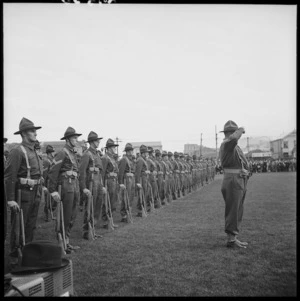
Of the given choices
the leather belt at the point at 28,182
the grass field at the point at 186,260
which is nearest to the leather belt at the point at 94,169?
the grass field at the point at 186,260

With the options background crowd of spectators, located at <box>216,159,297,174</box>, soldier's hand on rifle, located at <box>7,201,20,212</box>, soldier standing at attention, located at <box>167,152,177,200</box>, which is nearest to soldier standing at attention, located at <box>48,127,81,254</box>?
soldier's hand on rifle, located at <box>7,201,20,212</box>

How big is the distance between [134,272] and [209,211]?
714 centimetres

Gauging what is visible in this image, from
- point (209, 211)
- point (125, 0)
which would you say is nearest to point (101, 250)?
point (125, 0)

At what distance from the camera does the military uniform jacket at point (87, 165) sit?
28.7 feet

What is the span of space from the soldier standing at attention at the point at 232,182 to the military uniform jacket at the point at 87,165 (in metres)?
3.61

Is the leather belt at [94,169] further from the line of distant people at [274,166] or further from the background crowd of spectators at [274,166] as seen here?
the line of distant people at [274,166]

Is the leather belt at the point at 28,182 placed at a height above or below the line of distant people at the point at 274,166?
above

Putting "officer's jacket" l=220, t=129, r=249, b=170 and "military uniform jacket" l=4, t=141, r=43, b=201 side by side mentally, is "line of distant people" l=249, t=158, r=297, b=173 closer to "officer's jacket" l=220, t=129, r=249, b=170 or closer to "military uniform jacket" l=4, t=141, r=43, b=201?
"officer's jacket" l=220, t=129, r=249, b=170

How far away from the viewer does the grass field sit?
486cm

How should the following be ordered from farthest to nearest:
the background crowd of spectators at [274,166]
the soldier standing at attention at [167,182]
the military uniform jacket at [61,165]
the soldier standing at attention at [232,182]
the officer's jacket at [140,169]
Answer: the background crowd of spectators at [274,166], the soldier standing at attention at [167,182], the officer's jacket at [140,169], the military uniform jacket at [61,165], the soldier standing at attention at [232,182]

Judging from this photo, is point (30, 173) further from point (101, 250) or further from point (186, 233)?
point (186, 233)

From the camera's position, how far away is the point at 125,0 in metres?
4.98

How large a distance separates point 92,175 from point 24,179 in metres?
2.86

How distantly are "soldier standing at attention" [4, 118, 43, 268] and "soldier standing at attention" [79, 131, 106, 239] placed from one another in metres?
1.74
